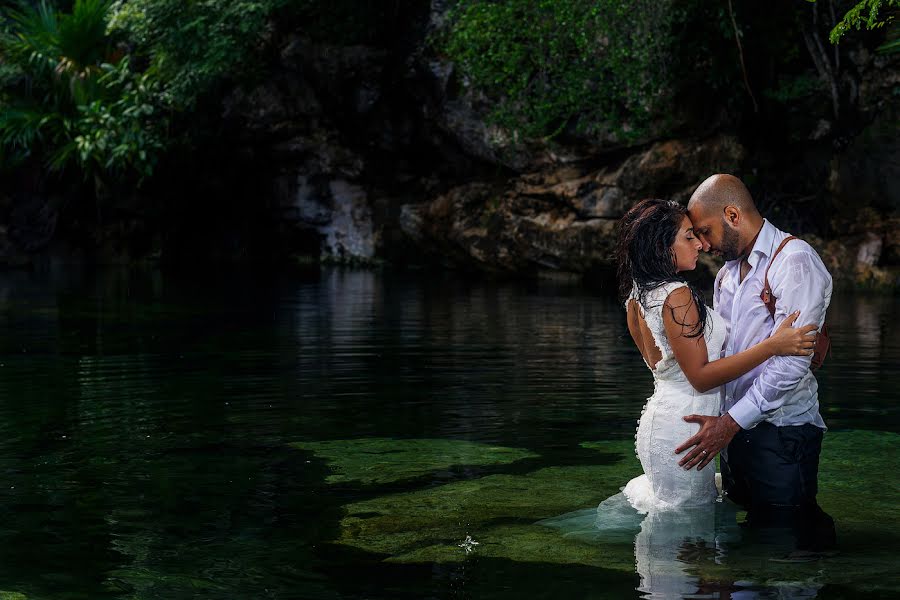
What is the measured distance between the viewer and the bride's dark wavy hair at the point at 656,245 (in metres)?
4.81

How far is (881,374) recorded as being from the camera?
10.9m

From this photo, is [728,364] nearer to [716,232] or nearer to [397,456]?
[716,232]

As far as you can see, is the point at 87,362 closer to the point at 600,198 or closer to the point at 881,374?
the point at 881,374

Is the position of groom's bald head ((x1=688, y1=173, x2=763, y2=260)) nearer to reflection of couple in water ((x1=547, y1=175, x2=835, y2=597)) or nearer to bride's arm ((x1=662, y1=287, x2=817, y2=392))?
reflection of couple in water ((x1=547, y1=175, x2=835, y2=597))

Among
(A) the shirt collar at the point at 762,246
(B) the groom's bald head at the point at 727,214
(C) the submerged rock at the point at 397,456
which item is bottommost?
(C) the submerged rock at the point at 397,456

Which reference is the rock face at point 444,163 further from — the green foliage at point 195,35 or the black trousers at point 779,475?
the black trousers at point 779,475

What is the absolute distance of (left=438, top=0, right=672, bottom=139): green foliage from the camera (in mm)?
21000

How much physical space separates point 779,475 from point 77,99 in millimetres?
26687

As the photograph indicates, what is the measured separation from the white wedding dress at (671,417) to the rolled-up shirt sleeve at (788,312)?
0.23 m

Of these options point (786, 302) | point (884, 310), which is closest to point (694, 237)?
point (786, 302)

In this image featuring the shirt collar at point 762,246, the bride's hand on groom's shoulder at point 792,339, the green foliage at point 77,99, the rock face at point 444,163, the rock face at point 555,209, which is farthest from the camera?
the green foliage at point 77,99

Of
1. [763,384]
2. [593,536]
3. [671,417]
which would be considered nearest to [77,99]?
[593,536]

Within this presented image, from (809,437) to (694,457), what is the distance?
481mm

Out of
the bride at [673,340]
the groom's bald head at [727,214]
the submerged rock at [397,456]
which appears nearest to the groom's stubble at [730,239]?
the groom's bald head at [727,214]
